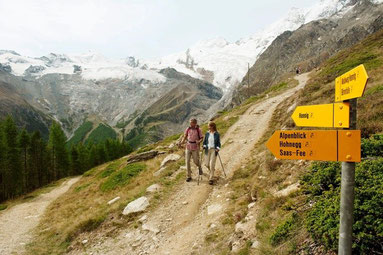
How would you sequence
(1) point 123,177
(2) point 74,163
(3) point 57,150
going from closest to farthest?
(1) point 123,177 → (3) point 57,150 → (2) point 74,163

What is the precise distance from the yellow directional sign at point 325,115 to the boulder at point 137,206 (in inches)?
392

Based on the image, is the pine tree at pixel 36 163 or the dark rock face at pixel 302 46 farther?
the dark rock face at pixel 302 46

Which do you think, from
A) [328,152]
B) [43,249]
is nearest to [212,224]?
[328,152]

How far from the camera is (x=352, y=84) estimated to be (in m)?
3.38

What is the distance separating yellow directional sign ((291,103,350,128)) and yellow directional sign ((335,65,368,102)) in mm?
159

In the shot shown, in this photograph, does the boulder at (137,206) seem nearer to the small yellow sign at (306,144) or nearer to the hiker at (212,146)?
the hiker at (212,146)

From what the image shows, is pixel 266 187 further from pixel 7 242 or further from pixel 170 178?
pixel 7 242

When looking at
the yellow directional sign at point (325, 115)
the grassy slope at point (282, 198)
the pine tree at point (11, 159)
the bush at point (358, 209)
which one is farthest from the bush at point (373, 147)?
the pine tree at point (11, 159)

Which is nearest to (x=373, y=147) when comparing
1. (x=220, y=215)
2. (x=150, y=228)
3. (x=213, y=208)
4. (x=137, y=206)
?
(x=220, y=215)

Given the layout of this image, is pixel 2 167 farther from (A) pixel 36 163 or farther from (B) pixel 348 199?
(B) pixel 348 199

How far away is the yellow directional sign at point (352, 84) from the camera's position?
10.4ft

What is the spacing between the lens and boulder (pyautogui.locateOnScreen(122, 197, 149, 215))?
40.7 ft

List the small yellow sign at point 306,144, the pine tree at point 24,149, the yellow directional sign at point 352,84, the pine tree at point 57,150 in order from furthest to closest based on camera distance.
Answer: the pine tree at point 57,150 → the pine tree at point 24,149 → the small yellow sign at point 306,144 → the yellow directional sign at point 352,84

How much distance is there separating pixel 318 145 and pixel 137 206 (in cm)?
1066
